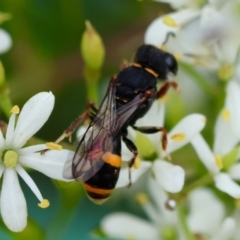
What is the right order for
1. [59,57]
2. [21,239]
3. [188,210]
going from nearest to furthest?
[21,239], [188,210], [59,57]

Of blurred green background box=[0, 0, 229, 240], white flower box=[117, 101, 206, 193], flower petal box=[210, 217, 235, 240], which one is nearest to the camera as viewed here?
white flower box=[117, 101, 206, 193]

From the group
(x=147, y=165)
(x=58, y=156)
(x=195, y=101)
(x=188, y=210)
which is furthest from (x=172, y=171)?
(x=195, y=101)

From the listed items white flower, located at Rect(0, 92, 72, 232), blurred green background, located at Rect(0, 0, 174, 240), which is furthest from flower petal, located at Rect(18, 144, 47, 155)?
blurred green background, located at Rect(0, 0, 174, 240)

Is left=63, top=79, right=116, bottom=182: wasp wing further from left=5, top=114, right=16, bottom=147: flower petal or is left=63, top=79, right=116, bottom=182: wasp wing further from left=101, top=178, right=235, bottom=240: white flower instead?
left=101, top=178, right=235, bottom=240: white flower

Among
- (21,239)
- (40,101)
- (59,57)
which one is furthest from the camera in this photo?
(59,57)

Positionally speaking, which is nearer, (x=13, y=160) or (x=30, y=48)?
(x=13, y=160)

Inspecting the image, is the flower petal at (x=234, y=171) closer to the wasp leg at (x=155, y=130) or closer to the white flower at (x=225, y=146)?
the white flower at (x=225, y=146)

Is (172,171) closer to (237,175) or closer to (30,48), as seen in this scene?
(237,175)
